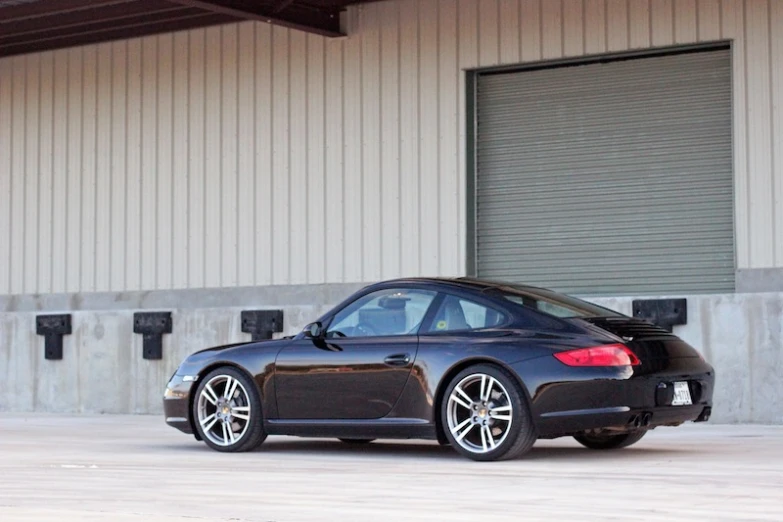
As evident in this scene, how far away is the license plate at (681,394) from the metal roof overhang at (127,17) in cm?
919

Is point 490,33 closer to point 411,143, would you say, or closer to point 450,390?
point 411,143

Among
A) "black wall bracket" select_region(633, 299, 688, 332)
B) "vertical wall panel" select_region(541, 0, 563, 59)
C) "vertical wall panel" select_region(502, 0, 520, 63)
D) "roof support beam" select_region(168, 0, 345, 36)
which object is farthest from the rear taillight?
"roof support beam" select_region(168, 0, 345, 36)

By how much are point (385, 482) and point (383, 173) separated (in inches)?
404

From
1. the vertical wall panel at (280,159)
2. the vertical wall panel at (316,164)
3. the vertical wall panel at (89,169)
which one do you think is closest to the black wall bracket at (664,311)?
the vertical wall panel at (316,164)

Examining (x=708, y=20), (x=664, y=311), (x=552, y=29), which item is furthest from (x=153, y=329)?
(x=708, y=20)

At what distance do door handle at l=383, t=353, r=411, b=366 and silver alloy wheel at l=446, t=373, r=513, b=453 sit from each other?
47 cm

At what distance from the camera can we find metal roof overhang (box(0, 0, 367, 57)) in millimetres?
18078

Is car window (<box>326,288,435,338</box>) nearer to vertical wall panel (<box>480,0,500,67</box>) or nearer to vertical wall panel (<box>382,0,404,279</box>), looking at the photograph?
vertical wall panel (<box>382,0,404,279</box>)

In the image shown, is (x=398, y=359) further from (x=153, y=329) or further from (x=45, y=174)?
(x=45, y=174)

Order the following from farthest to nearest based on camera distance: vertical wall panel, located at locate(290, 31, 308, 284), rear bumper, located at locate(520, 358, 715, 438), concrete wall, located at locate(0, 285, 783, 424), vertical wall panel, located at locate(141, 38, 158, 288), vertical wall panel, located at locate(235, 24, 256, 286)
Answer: vertical wall panel, located at locate(141, 38, 158, 288) → vertical wall panel, located at locate(235, 24, 256, 286) → vertical wall panel, located at locate(290, 31, 308, 284) → concrete wall, located at locate(0, 285, 783, 424) → rear bumper, located at locate(520, 358, 715, 438)

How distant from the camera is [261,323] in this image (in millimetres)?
17984

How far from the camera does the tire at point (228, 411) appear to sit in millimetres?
10930

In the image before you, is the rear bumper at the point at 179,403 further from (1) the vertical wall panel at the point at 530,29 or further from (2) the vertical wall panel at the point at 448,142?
(1) the vertical wall panel at the point at 530,29

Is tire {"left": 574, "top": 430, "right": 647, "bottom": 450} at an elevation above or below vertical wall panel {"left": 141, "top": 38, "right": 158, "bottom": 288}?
below
